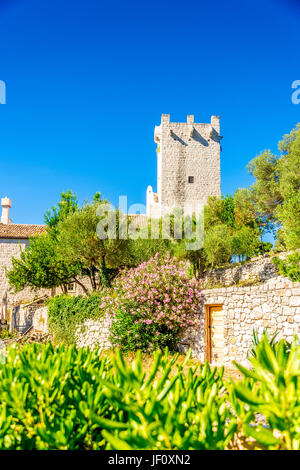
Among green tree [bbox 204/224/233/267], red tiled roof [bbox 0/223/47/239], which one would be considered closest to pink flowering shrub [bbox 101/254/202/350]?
green tree [bbox 204/224/233/267]

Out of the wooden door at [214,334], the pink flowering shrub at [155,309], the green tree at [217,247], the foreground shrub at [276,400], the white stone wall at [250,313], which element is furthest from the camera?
the green tree at [217,247]

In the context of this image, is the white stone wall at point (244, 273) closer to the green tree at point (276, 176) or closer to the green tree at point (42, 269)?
the green tree at point (276, 176)

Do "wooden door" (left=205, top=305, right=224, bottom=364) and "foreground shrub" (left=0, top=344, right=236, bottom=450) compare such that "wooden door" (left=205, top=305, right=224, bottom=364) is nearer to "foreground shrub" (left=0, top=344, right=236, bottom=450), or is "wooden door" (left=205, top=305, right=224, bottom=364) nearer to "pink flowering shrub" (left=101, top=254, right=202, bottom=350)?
"pink flowering shrub" (left=101, top=254, right=202, bottom=350)

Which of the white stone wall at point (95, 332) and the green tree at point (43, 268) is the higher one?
the green tree at point (43, 268)

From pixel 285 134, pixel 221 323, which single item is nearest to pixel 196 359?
pixel 221 323

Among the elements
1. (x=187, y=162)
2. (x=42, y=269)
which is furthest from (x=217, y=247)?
(x=187, y=162)

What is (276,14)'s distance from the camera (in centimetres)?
862

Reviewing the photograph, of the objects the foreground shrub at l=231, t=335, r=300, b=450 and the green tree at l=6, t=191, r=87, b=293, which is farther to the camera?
the green tree at l=6, t=191, r=87, b=293

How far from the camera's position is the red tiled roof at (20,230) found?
28642 millimetres

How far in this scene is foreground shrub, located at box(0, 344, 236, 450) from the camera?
145cm

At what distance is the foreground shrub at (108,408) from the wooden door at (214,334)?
8759mm

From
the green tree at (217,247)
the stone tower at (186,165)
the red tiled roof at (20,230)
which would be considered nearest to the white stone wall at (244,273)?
the green tree at (217,247)

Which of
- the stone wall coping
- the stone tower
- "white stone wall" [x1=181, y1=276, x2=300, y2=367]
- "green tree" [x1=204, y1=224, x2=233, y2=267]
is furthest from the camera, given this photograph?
the stone tower

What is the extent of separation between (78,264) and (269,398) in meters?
20.4
